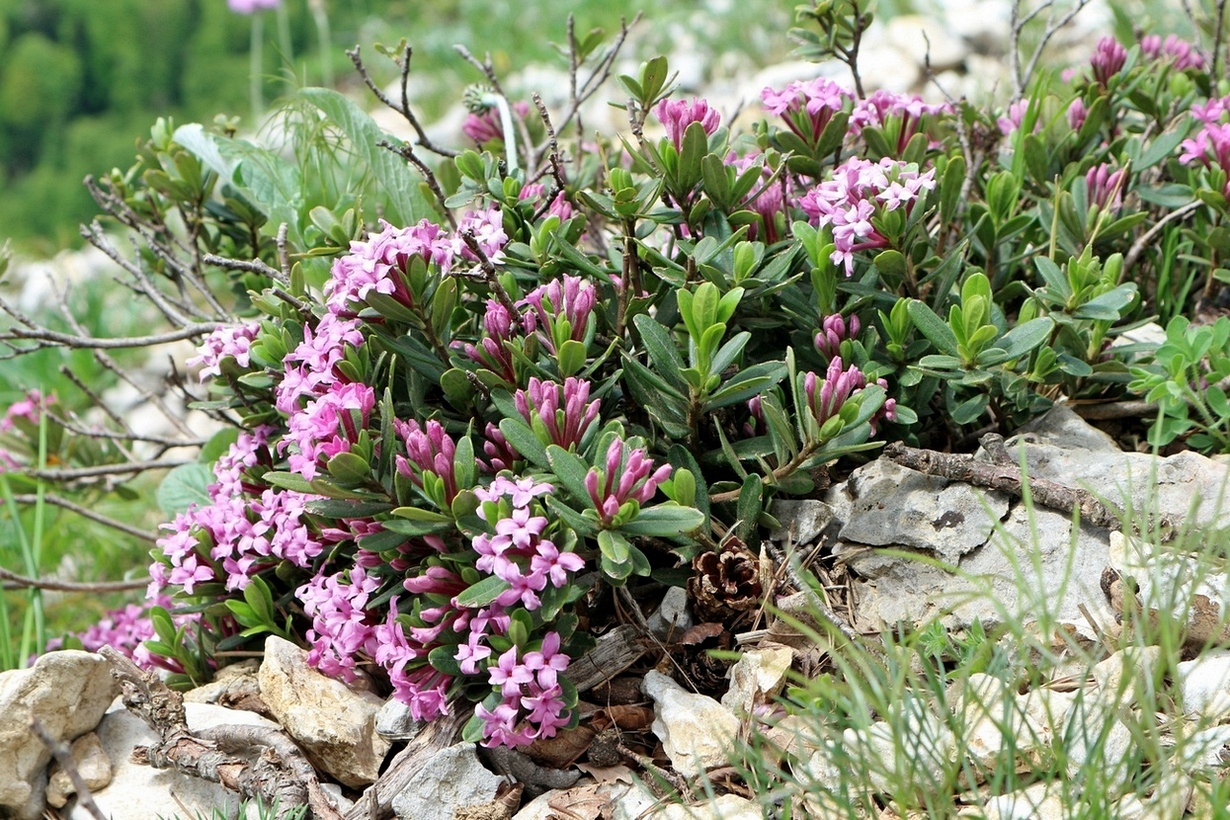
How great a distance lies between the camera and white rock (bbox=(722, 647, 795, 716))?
206 cm

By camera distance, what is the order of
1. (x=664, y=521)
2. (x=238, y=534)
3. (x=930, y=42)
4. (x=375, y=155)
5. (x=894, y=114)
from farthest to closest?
(x=930, y=42) → (x=375, y=155) → (x=894, y=114) → (x=238, y=534) → (x=664, y=521)

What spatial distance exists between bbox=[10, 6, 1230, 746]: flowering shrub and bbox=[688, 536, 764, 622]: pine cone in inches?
1.7

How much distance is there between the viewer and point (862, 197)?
2.27 meters

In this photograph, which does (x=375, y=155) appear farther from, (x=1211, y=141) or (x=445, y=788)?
(x=1211, y=141)

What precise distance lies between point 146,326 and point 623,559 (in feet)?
20.2

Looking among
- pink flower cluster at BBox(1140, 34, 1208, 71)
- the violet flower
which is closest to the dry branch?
the violet flower

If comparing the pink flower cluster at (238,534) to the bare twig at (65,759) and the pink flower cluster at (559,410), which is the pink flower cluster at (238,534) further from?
the bare twig at (65,759)

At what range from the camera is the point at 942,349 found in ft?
7.20

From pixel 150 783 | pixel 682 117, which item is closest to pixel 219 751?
pixel 150 783

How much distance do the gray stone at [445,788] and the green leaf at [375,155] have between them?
4.92ft

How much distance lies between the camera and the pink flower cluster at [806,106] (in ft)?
8.36

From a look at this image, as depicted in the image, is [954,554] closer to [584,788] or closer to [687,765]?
[687,765]

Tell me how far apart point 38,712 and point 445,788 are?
2.95 feet

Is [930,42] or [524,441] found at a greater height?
[930,42]
